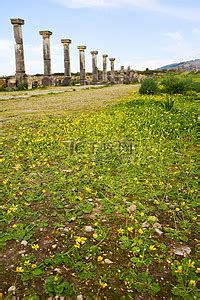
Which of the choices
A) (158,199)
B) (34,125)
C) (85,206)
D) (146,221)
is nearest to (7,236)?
(85,206)

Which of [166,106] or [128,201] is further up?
[166,106]

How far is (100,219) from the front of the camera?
114 inches

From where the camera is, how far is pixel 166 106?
9.12m

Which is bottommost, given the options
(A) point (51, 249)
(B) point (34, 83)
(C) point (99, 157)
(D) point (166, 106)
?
(A) point (51, 249)

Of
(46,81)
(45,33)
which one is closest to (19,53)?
(45,33)

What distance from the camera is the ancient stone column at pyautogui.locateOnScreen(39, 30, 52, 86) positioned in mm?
28984

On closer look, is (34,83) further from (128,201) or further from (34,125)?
(128,201)

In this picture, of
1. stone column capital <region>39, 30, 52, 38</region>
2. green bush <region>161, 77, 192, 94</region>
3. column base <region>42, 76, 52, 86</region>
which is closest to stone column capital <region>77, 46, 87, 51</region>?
stone column capital <region>39, 30, 52, 38</region>

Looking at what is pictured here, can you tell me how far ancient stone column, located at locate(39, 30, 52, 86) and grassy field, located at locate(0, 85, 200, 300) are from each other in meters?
25.5

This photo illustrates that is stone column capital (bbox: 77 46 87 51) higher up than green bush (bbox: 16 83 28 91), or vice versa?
stone column capital (bbox: 77 46 87 51)

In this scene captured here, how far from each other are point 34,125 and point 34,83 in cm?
2256

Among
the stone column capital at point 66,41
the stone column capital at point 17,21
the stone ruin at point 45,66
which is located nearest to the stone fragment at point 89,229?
the stone ruin at point 45,66

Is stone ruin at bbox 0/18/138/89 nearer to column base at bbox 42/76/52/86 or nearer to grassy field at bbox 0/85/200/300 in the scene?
column base at bbox 42/76/52/86

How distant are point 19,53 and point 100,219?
84.5ft
